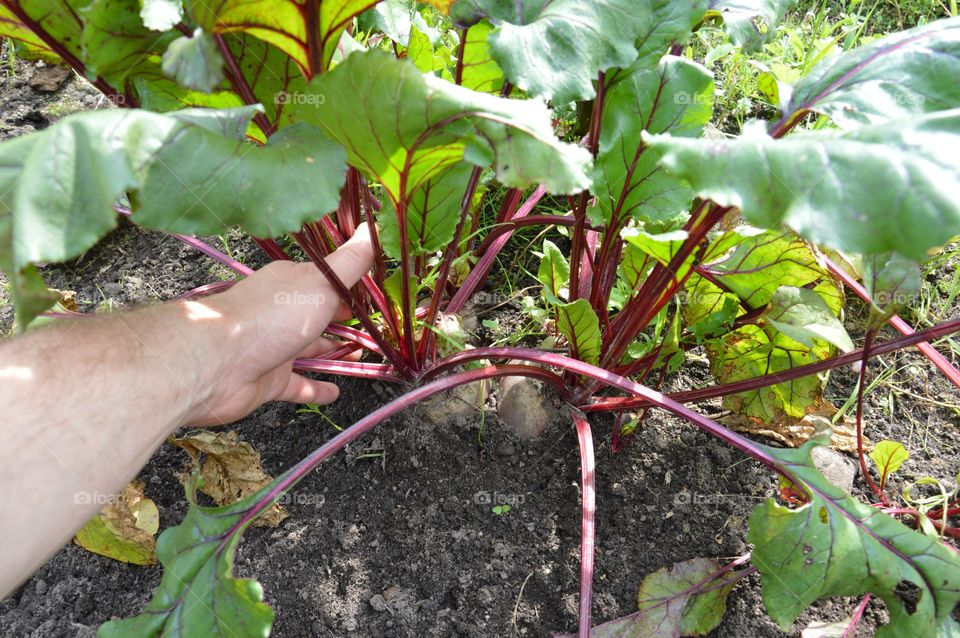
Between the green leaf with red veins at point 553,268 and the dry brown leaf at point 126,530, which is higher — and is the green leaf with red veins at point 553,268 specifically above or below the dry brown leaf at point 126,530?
above

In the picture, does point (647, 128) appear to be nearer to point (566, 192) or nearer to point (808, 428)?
point (566, 192)

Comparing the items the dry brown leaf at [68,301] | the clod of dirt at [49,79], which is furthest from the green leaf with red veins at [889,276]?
the clod of dirt at [49,79]

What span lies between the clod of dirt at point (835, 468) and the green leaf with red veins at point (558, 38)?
122 cm

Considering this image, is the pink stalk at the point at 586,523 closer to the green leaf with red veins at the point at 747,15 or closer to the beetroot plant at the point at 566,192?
the beetroot plant at the point at 566,192

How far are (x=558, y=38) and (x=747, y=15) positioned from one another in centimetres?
55

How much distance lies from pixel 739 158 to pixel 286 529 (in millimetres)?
1418

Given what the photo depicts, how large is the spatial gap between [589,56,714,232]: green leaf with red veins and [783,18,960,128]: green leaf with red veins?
0.26 m

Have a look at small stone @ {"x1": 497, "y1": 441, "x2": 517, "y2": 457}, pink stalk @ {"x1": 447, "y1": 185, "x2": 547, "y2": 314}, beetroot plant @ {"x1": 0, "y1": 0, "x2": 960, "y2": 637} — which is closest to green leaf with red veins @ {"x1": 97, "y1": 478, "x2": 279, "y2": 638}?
beetroot plant @ {"x1": 0, "y1": 0, "x2": 960, "y2": 637}

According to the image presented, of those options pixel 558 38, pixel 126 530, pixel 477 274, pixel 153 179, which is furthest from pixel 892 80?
pixel 126 530

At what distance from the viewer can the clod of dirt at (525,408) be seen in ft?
6.15

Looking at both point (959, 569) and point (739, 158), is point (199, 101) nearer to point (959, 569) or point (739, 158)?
point (739, 158)

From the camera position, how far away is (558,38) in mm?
1266

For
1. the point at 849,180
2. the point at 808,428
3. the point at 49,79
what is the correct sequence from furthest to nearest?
the point at 49,79 → the point at 808,428 → the point at 849,180

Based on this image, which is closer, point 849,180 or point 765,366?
point 849,180
